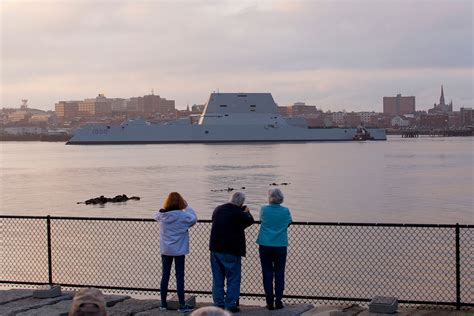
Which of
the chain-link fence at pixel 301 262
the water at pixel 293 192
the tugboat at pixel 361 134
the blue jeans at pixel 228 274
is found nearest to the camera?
the blue jeans at pixel 228 274

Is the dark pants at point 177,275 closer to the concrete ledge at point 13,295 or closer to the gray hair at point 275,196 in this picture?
the gray hair at point 275,196

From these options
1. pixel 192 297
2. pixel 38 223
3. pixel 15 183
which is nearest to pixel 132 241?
pixel 38 223

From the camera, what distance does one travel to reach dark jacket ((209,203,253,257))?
8594mm

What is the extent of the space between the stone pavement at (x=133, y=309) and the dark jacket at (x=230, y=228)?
2.83ft

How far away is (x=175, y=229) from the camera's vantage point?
8883mm

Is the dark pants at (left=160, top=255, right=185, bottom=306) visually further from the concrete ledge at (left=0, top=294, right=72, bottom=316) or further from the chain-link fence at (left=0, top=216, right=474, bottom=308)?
the chain-link fence at (left=0, top=216, right=474, bottom=308)

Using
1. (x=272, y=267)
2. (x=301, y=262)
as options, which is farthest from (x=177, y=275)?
(x=301, y=262)

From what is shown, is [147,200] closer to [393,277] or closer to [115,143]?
[393,277]

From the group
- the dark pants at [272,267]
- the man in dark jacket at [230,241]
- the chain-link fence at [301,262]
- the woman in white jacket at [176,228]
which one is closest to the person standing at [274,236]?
the dark pants at [272,267]

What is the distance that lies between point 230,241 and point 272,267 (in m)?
0.74

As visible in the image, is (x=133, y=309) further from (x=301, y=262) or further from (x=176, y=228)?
(x=301, y=262)

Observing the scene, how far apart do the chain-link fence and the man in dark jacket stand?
3.40m

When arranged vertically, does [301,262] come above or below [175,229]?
below

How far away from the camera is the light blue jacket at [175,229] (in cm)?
884
